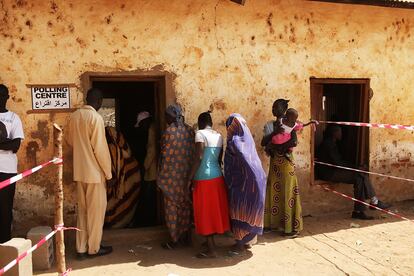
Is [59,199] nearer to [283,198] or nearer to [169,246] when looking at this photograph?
[169,246]

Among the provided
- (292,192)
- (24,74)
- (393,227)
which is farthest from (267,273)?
(24,74)

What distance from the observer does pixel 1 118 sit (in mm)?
4391

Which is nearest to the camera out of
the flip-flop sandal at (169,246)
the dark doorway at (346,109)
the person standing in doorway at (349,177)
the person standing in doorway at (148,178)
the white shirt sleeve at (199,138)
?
the white shirt sleeve at (199,138)

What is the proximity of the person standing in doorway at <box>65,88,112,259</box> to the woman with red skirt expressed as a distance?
101cm

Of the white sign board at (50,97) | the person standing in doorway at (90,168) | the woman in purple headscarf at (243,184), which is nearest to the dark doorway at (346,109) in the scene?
the woman in purple headscarf at (243,184)

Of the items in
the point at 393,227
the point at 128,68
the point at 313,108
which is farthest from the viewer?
the point at 313,108

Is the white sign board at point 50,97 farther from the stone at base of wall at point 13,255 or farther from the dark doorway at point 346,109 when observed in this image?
the dark doorway at point 346,109

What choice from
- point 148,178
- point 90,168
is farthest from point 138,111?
point 90,168

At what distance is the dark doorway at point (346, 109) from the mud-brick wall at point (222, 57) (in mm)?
139

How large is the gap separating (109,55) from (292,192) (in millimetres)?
2898

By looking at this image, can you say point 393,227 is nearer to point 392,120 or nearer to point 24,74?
point 392,120

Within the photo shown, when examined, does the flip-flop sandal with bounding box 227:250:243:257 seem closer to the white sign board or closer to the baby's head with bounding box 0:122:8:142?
the white sign board

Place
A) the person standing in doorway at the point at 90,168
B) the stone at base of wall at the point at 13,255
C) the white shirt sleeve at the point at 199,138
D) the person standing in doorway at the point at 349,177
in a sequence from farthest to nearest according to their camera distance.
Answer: the person standing in doorway at the point at 349,177, the white shirt sleeve at the point at 199,138, the person standing in doorway at the point at 90,168, the stone at base of wall at the point at 13,255

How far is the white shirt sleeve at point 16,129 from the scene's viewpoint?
4.44 m
